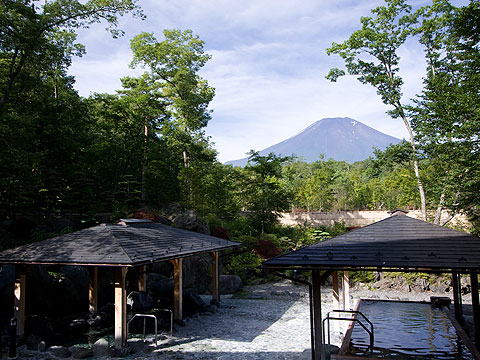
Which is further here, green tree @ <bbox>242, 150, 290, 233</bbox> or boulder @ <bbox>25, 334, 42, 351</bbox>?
green tree @ <bbox>242, 150, 290, 233</bbox>

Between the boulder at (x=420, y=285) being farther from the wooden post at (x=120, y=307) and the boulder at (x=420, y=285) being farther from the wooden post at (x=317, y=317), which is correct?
the wooden post at (x=120, y=307)

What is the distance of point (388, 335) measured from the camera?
9.67m

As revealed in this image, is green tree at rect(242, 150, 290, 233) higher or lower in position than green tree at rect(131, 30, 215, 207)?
lower

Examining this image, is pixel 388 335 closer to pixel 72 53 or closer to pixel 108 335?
pixel 108 335

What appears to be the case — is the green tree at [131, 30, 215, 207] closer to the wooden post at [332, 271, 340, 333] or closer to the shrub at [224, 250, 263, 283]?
the shrub at [224, 250, 263, 283]

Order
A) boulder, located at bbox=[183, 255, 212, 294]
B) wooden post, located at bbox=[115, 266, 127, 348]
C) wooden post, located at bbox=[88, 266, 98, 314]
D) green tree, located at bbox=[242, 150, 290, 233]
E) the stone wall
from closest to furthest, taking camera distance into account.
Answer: wooden post, located at bbox=[115, 266, 127, 348]
wooden post, located at bbox=[88, 266, 98, 314]
boulder, located at bbox=[183, 255, 212, 294]
green tree, located at bbox=[242, 150, 290, 233]
the stone wall

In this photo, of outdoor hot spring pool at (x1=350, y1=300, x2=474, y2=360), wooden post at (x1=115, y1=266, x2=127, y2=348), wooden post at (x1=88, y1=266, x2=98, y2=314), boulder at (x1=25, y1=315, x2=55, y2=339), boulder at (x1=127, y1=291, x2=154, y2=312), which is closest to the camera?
outdoor hot spring pool at (x1=350, y1=300, x2=474, y2=360)

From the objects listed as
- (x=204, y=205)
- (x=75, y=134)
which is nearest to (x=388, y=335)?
(x=204, y=205)

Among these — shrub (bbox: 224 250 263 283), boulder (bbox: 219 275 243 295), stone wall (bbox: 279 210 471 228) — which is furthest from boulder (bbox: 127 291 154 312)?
stone wall (bbox: 279 210 471 228)

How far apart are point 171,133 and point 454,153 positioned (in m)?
19.7

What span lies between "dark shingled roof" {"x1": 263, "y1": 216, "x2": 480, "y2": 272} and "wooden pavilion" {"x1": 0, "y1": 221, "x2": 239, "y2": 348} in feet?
13.8

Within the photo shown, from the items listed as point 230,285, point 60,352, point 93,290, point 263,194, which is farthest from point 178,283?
point 263,194

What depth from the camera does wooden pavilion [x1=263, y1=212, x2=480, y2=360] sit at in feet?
20.0

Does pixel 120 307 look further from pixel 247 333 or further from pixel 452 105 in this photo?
pixel 452 105
